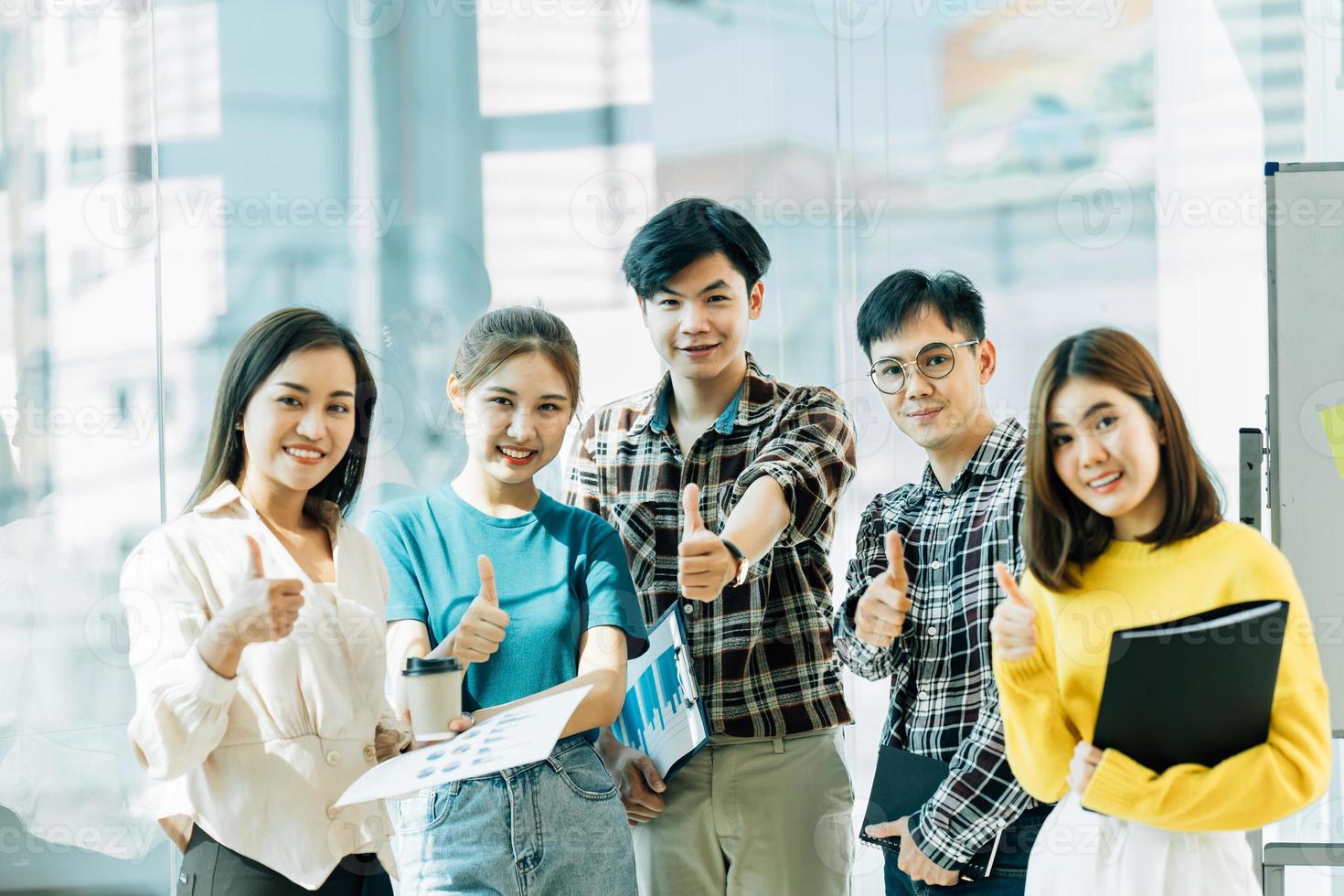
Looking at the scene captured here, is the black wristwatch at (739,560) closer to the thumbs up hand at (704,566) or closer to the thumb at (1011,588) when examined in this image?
the thumbs up hand at (704,566)

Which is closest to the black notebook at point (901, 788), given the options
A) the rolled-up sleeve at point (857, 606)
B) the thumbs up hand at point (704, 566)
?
the rolled-up sleeve at point (857, 606)

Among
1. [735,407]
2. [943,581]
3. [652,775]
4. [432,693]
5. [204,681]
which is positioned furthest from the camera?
[735,407]

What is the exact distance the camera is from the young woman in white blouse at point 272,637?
130 cm

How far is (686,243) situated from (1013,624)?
78cm

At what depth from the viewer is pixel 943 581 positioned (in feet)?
5.27

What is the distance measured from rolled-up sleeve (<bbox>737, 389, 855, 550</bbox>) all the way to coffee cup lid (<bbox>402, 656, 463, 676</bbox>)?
0.57 metres

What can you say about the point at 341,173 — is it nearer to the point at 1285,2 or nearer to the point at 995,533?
the point at 995,533

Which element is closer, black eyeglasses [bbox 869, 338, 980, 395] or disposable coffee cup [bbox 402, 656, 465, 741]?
disposable coffee cup [bbox 402, 656, 465, 741]

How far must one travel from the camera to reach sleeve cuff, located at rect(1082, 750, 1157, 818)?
4.25 feet

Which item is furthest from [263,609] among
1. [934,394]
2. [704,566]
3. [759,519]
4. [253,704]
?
[934,394]

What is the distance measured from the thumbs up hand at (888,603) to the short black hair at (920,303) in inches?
13.3

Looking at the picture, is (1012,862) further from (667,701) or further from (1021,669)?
(667,701)

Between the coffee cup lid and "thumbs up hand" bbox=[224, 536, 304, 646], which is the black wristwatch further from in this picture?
"thumbs up hand" bbox=[224, 536, 304, 646]

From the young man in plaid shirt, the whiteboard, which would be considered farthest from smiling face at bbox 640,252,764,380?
the whiteboard
